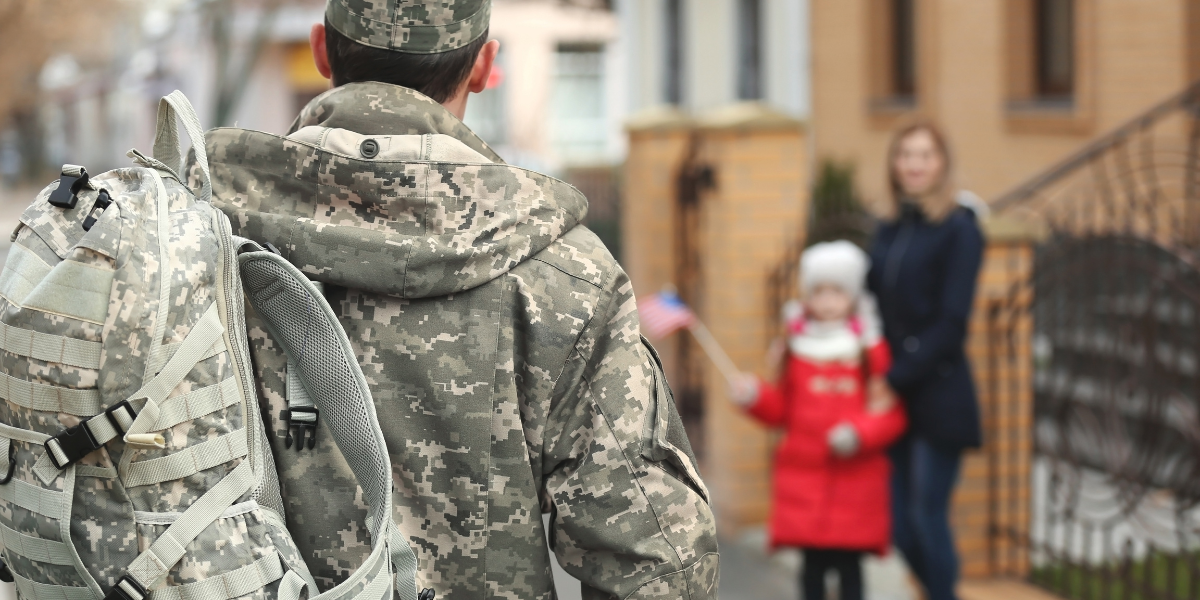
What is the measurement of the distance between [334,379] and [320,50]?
56 cm

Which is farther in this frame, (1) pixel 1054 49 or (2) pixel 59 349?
(1) pixel 1054 49

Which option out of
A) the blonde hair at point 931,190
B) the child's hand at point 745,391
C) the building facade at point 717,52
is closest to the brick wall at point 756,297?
the blonde hair at point 931,190

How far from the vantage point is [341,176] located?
63.9 inches

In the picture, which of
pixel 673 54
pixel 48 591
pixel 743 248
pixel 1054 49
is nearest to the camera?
pixel 48 591

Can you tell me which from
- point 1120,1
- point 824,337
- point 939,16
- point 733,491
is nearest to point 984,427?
point 824,337

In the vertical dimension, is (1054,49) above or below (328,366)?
above

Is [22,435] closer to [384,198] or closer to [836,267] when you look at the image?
[384,198]

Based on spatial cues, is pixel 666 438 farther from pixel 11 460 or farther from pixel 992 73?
pixel 992 73

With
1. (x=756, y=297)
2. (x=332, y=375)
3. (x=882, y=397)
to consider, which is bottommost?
(x=882, y=397)

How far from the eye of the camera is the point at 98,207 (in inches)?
56.6

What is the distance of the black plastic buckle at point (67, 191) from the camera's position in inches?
56.1

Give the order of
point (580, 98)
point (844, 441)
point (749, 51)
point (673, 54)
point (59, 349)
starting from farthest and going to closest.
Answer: point (580, 98)
point (673, 54)
point (749, 51)
point (844, 441)
point (59, 349)

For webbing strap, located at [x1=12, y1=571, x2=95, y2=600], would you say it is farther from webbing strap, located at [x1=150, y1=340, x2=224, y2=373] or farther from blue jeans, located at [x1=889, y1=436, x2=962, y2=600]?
blue jeans, located at [x1=889, y1=436, x2=962, y2=600]

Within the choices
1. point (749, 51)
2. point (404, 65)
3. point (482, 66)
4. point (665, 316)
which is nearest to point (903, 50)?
point (749, 51)
